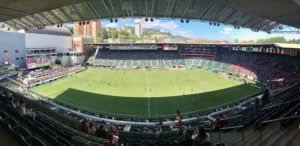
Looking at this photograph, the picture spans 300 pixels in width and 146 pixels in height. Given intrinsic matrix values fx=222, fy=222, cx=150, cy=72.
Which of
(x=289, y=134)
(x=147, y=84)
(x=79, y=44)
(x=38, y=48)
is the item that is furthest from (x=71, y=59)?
(x=289, y=134)

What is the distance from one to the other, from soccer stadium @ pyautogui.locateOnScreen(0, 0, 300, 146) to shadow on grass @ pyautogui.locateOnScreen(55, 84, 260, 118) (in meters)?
0.13

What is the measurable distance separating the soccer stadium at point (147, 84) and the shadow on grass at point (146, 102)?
0.13m

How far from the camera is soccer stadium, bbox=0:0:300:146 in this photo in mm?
7223

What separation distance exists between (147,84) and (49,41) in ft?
129

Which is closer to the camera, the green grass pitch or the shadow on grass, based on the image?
the shadow on grass

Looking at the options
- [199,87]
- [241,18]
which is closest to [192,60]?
[199,87]

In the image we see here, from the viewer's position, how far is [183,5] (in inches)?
759

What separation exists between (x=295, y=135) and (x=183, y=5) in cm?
1538

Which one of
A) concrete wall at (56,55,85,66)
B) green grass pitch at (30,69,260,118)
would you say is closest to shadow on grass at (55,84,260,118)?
green grass pitch at (30,69,260,118)

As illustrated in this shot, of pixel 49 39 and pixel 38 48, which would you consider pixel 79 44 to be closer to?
pixel 49 39

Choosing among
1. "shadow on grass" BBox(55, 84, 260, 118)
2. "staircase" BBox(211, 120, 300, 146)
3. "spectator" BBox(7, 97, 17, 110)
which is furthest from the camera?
"shadow on grass" BBox(55, 84, 260, 118)

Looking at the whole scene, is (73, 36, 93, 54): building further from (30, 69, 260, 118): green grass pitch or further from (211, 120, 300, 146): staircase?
(211, 120, 300, 146): staircase

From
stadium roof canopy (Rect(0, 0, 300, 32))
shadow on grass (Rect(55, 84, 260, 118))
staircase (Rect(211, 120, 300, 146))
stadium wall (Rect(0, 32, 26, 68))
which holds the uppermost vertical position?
stadium roof canopy (Rect(0, 0, 300, 32))

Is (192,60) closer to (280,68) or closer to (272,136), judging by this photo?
(280,68)
